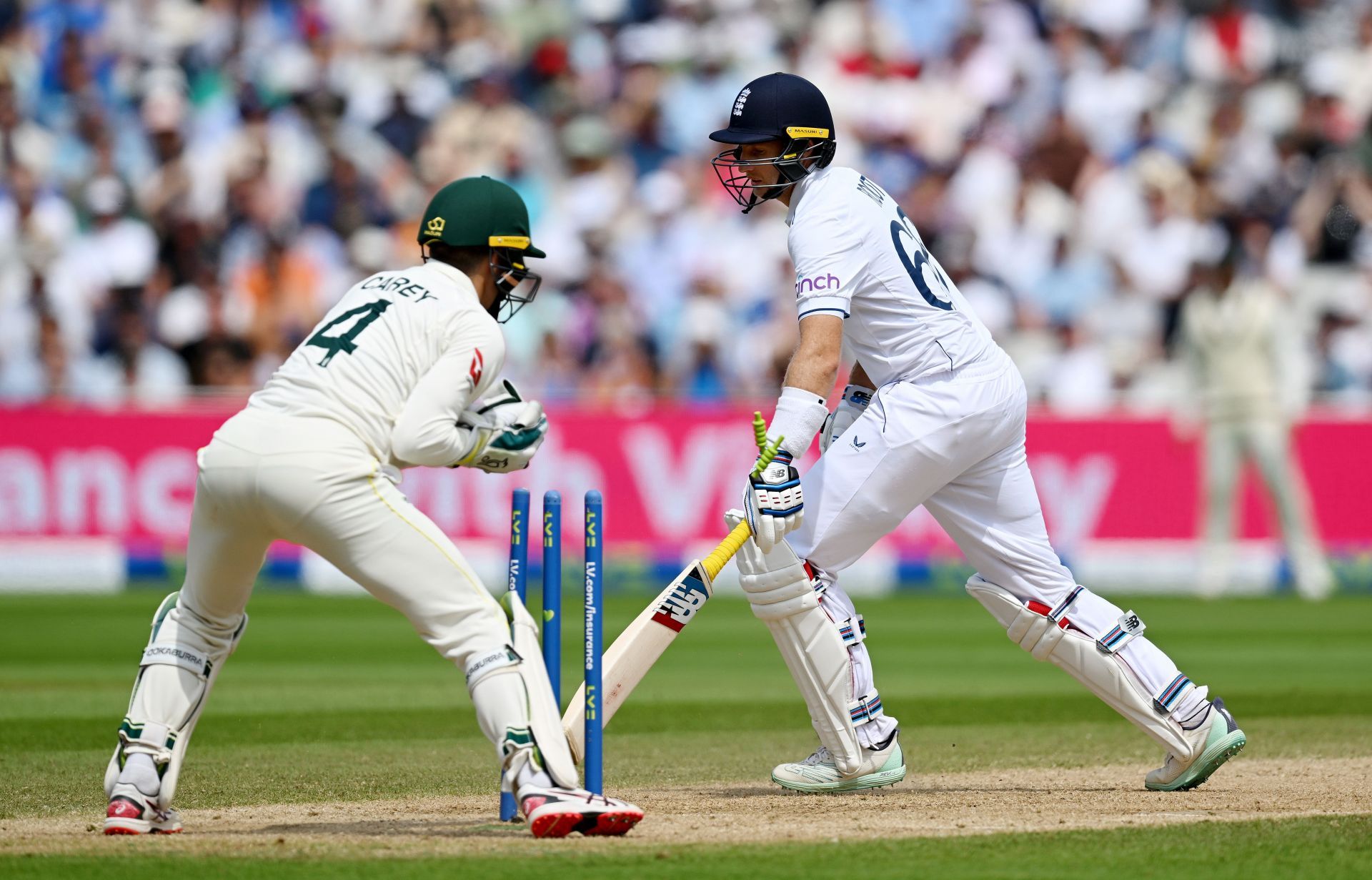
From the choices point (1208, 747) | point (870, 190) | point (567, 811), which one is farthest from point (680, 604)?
point (1208, 747)

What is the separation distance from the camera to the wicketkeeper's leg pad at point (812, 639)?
5645 mm

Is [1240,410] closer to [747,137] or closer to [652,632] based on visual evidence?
[747,137]

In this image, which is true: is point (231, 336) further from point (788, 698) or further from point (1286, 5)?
point (1286, 5)

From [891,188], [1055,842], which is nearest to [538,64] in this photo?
[891,188]

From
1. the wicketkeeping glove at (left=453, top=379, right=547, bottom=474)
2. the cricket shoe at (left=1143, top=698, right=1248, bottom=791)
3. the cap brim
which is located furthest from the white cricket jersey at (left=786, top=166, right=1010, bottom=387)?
the cricket shoe at (left=1143, top=698, right=1248, bottom=791)

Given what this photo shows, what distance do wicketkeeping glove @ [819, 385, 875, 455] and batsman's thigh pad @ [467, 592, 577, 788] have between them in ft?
5.45

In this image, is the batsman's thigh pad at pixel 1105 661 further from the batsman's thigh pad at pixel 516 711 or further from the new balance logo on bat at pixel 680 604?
the batsman's thigh pad at pixel 516 711

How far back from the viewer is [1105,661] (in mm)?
5770

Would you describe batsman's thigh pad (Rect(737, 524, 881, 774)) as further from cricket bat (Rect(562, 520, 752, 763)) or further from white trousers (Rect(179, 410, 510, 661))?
white trousers (Rect(179, 410, 510, 661))

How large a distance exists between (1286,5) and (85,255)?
37.1 ft

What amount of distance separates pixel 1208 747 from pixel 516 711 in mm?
2347

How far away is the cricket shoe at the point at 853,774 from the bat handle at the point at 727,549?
873 mm

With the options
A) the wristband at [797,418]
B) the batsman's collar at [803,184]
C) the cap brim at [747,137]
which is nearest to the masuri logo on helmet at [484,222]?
the wristband at [797,418]

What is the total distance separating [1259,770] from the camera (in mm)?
6418
